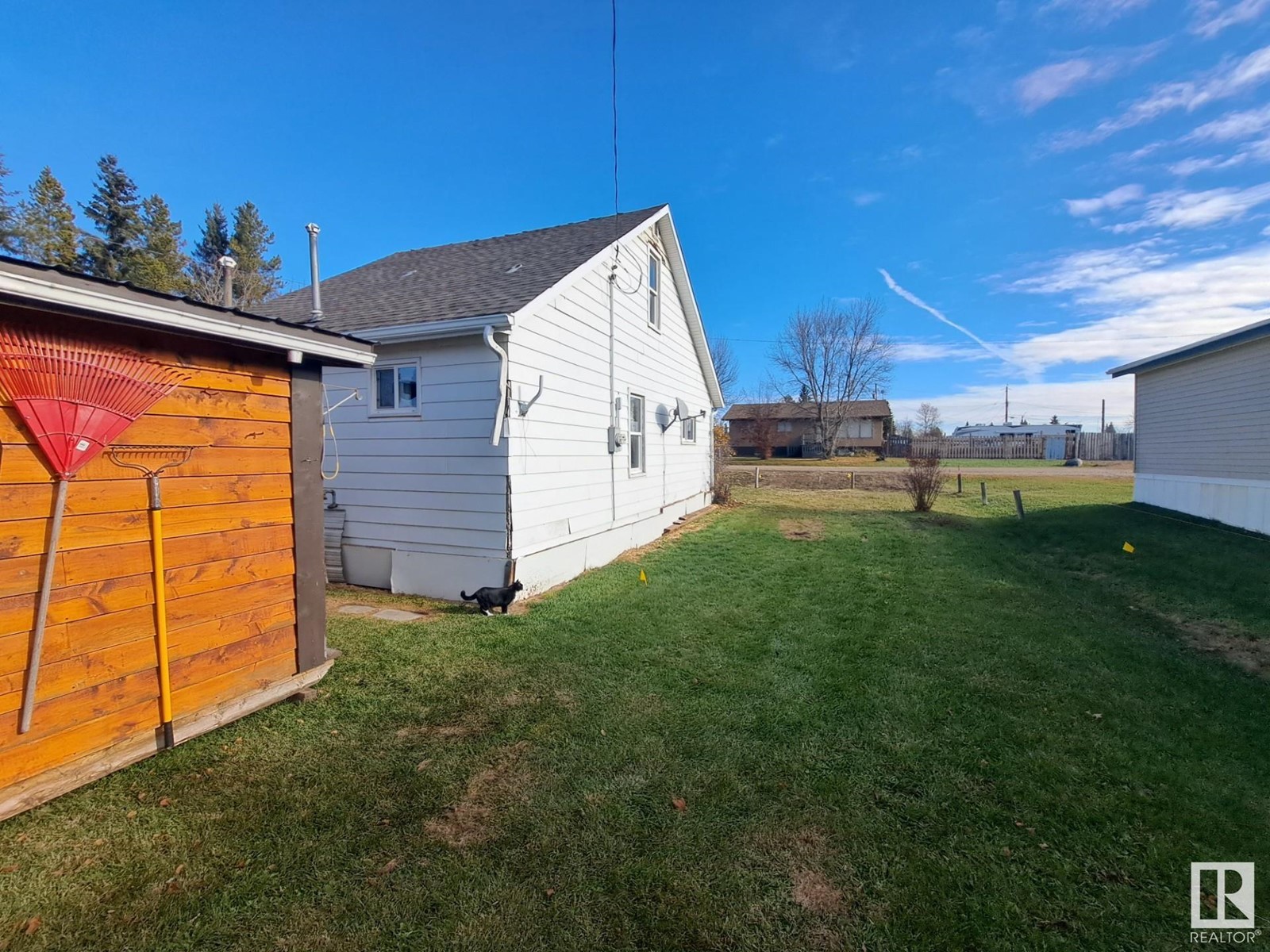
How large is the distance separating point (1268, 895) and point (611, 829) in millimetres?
2707

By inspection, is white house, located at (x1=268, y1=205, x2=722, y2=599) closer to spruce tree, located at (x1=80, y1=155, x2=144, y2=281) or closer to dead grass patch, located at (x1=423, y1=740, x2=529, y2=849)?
dead grass patch, located at (x1=423, y1=740, x2=529, y2=849)

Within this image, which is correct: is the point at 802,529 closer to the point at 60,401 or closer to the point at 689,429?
the point at 689,429

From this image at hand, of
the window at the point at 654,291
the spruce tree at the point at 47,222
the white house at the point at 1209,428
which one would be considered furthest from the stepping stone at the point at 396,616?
the spruce tree at the point at 47,222

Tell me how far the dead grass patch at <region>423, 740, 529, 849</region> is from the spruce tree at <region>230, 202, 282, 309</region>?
106ft

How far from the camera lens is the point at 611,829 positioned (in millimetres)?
2486

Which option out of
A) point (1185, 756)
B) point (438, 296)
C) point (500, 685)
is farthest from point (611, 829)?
point (438, 296)

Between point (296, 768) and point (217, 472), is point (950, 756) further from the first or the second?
point (217, 472)

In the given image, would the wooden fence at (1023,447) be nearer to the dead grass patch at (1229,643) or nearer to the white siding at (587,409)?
the white siding at (587,409)

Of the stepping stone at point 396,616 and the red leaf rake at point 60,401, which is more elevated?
the red leaf rake at point 60,401

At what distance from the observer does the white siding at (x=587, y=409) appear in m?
6.29

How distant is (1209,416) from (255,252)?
39.7 m

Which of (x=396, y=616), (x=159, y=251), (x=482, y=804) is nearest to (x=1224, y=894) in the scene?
(x=482, y=804)

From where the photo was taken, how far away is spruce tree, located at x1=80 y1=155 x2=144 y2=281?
24000 millimetres

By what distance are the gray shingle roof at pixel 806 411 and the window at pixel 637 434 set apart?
32.1 meters
